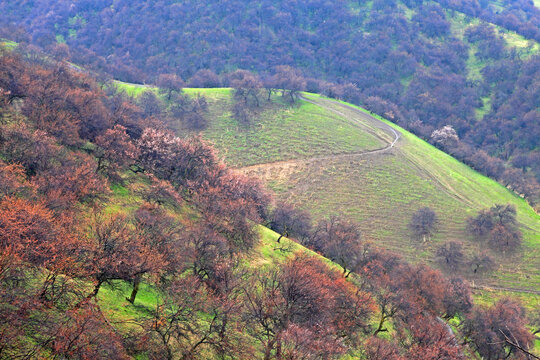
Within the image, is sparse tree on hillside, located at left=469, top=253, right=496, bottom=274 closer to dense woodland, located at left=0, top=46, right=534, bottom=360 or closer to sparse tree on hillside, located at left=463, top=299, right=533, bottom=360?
dense woodland, located at left=0, top=46, right=534, bottom=360

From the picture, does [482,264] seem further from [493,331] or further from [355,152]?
[355,152]

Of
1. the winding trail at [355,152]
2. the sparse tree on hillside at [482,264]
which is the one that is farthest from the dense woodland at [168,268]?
the winding trail at [355,152]

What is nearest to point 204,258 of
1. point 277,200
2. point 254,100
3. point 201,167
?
point 201,167

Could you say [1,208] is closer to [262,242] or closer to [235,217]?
[235,217]

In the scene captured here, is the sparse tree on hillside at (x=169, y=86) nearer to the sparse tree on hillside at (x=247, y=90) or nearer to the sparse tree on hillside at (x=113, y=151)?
the sparse tree on hillside at (x=247, y=90)

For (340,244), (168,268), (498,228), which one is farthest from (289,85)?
(168,268)
